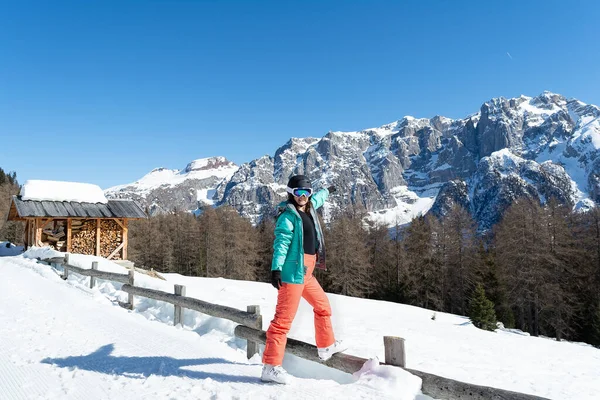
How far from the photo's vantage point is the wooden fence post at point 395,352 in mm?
3789

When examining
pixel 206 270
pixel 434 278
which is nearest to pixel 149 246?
pixel 206 270

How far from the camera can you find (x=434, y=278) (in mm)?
33125

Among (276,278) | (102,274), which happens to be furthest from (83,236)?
(276,278)

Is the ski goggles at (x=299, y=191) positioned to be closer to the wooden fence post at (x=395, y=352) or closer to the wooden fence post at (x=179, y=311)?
the wooden fence post at (x=395, y=352)

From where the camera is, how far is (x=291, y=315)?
154 inches

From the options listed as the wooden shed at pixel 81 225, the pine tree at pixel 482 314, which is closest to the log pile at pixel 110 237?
the wooden shed at pixel 81 225

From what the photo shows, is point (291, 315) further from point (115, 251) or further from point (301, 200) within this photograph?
point (115, 251)

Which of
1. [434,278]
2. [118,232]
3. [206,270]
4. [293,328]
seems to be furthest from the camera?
[206,270]

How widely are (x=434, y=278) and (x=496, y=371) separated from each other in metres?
27.8

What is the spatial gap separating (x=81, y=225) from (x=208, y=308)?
17502 mm

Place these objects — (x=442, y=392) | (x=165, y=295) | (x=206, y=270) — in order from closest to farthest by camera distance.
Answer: (x=442, y=392)
(x=165, y=295)
(x=206, y=270)

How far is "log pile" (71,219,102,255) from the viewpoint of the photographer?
2009 cm

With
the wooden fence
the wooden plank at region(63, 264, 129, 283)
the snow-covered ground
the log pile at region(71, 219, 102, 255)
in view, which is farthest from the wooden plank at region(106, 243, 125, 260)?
the wooden fence

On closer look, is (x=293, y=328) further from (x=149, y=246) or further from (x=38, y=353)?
(x=149, y=246)
